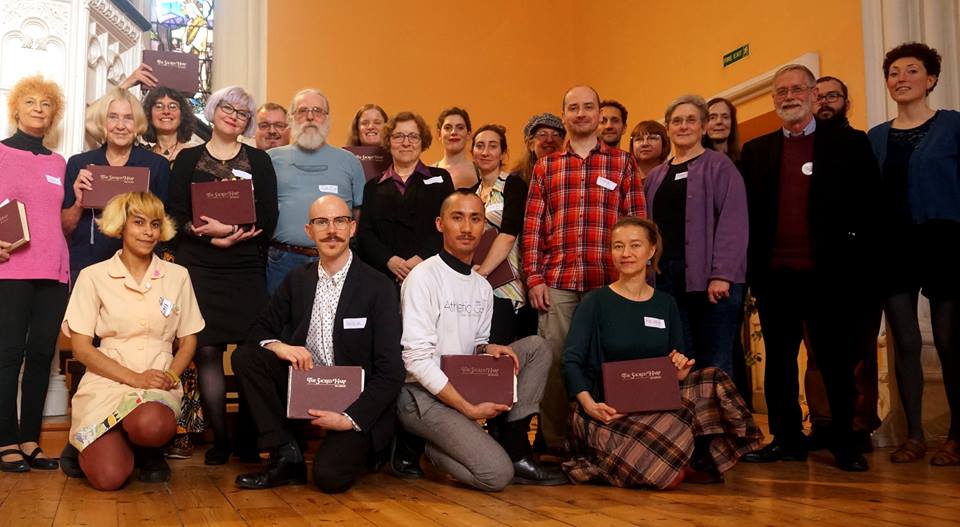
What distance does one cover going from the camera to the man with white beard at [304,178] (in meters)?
3.72

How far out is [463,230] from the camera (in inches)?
127

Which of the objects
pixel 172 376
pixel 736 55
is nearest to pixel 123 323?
pixel 172 376

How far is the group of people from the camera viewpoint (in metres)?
3.10

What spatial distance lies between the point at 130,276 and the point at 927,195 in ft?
10.4

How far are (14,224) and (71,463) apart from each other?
3.03 ft

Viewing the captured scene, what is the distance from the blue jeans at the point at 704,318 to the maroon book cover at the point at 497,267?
63 centimetres

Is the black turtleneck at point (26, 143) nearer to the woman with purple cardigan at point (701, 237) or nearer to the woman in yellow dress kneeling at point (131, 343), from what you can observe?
the woman in yellow dress kneeling at point (131, 343)

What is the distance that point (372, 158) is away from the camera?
4312 millimetres

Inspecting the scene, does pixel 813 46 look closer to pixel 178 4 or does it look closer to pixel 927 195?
pixel 927 195

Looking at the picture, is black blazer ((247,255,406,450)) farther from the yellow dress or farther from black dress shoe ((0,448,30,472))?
black dress shoe ((0,448,30,472))

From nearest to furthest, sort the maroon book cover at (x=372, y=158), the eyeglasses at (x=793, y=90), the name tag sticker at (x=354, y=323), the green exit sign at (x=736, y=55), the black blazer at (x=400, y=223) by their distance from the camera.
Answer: the name tag sticker at (x=354, y=323), the eyeglasses at (x=793, y=90), the black blazer at (x=400, y=223), the maroon book cover at (x=372, y=158), the green exit sign at (x=736, y=55)

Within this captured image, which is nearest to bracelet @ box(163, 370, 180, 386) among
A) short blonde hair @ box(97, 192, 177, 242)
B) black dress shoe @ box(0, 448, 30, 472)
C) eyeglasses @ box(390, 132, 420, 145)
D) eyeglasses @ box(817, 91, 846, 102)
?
short blonde hair @ box(97, 192, 177, 242)

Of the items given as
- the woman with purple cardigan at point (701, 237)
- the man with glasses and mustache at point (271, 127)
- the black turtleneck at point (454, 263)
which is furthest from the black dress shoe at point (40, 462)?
the woman with purple cardigan at point (701, 237)

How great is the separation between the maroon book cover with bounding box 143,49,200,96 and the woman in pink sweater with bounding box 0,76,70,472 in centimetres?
57
